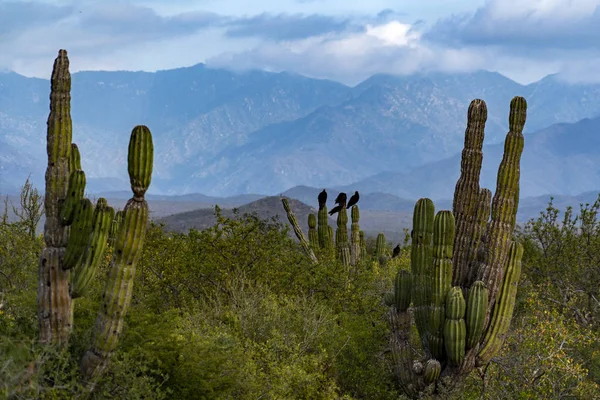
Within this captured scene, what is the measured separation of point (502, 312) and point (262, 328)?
5.36 metres

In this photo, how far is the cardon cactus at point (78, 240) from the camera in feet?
38.3

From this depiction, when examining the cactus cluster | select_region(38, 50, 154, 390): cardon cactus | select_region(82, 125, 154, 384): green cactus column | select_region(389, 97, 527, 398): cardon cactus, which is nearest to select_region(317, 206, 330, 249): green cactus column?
the cactus cluster

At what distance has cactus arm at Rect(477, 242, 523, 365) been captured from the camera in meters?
16.1

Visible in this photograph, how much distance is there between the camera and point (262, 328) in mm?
17844

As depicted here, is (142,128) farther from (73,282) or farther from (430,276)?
(430,276)

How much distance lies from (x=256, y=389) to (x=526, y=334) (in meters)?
6.59

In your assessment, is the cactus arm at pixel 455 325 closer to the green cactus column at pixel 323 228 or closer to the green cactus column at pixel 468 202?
the green cactus column at pixel 468 202

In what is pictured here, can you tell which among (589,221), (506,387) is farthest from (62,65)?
(589,221)

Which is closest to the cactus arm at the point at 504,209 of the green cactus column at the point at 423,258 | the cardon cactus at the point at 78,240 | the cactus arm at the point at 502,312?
the cactus arm at the point at 502,312

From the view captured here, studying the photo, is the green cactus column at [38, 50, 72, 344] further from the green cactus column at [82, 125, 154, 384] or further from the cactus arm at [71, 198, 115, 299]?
the green cactus column at [82, 125, 154, 384]

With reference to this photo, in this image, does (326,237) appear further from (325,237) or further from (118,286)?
(118,286)

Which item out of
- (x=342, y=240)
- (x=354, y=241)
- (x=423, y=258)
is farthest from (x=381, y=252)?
(x=423, y=258)

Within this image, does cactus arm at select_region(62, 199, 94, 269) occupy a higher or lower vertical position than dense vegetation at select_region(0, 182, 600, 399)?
higher

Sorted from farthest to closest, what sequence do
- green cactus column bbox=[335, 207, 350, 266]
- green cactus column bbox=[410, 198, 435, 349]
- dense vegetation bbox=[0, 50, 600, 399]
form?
green cactus column bbox=[335, 207, 350, 266], green cactus column bbox=[410, 198, 435, 349], dense vegetation bbox=[0, 50, 600, 399]
